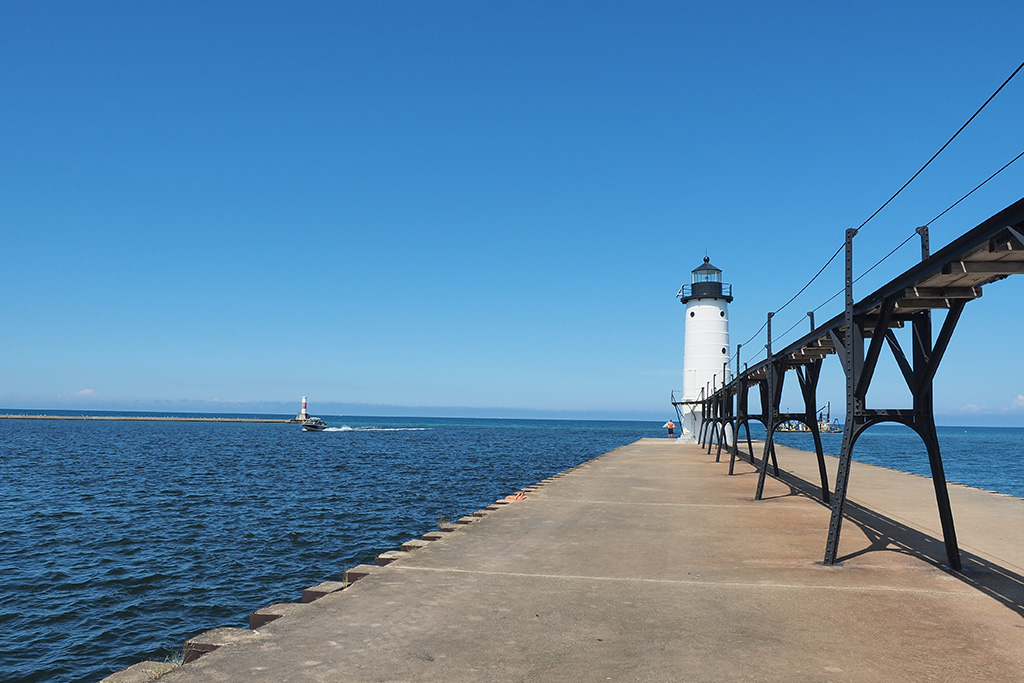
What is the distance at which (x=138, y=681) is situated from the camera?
5.59 metres

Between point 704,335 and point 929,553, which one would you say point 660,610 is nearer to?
point 929,553

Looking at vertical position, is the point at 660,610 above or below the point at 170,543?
above

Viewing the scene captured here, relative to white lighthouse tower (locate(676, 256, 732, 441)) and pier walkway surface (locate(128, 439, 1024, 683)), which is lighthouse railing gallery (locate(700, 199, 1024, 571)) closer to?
pier walkway surface (locate(128, 439, 1024, 683))

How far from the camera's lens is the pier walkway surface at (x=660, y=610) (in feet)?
19.2

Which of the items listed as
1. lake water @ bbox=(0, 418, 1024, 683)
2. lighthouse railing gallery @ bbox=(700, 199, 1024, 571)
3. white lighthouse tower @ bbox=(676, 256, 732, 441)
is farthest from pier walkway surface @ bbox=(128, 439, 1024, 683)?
white lighthouse tower @ bbox=(676, 256, 732, 441)

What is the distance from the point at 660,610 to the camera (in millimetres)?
7652

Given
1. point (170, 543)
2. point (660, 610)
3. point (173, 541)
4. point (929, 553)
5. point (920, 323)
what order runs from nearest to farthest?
point (660, 610) → point (920, 323) → point (929, 553) → point (170, 543) → point (173, 541)

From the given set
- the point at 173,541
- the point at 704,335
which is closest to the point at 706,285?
the point at 704,335

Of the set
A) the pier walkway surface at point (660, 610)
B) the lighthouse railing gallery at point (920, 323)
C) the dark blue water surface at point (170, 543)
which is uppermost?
the lighthouse railing gallery at point (920, 323)

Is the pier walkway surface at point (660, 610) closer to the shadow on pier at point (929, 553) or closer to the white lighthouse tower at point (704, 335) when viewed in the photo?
the shadow on pier at point (929, 553)

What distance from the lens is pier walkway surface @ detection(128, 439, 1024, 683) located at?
586 centimetres

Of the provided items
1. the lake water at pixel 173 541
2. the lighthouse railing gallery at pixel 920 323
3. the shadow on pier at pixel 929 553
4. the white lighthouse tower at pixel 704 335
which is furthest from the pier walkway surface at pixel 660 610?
the white lighthouse tower at pixel 704 335

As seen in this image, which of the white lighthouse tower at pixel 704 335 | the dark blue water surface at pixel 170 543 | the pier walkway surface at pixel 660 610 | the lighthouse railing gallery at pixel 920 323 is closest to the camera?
the pier walkway surface at pixel 660 610

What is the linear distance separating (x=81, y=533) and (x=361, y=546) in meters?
8.70
